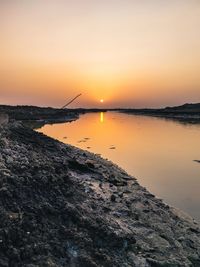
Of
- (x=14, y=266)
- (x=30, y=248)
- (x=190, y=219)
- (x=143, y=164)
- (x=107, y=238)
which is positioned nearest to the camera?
(x=14, y=266)

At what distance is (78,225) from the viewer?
35.2 feet

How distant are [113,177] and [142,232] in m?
8.01

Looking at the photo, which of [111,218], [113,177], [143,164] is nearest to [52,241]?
[111,218]

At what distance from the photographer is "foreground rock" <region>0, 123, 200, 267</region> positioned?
9078 millimetres

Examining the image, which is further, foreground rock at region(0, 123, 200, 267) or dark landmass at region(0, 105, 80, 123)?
dark landmass at region(0, 105, 80, 123)

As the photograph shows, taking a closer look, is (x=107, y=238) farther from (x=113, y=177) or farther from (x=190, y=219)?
(x=113, y=177)

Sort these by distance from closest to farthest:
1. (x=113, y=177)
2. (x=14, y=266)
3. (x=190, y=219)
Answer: (x=14, y=266) → (x=190, y=219) → (x=113, y=177)

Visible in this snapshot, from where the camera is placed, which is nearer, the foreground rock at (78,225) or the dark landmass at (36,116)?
the foreground rock at (78,225)

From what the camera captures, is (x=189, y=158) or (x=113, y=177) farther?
(x=189, y=158)

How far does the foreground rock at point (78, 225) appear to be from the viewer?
9078 millimetres

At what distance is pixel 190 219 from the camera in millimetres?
14531

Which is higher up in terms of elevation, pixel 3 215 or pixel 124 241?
pixel 3 215

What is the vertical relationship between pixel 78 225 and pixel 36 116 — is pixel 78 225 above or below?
below

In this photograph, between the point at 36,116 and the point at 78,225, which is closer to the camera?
the point at 78,225
